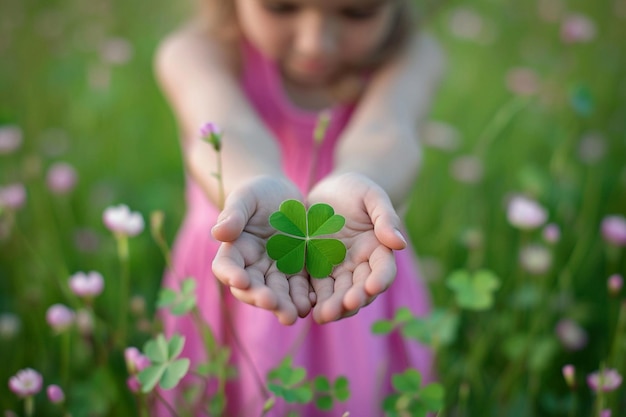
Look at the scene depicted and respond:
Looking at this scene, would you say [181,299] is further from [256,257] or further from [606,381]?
[606,381]

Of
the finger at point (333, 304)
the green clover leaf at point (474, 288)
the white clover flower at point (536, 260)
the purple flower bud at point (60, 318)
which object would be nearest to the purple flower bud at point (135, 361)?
the purple flower bud at point (60, 318)

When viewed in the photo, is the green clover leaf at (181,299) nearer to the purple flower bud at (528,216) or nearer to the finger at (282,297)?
the finger at (282,297)

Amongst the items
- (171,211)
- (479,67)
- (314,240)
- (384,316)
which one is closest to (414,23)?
(384,316)

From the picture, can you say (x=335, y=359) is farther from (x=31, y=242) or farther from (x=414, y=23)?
(x=31, y=242)

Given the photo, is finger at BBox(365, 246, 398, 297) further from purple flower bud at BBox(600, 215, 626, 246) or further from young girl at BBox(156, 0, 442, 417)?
purple flower bud at BBox(600, 215, 626, 246)

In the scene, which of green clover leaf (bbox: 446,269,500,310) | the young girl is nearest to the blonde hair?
the young girl
